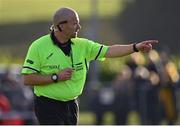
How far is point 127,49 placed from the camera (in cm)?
933

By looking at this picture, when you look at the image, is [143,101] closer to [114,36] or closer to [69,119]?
[69,119]

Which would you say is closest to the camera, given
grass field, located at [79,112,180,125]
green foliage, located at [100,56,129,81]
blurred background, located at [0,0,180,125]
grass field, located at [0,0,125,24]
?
blurred background, located at [0,0,180,125]

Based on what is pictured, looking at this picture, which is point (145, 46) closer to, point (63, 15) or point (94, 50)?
point (94, 50)

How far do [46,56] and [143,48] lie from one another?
3.38ft

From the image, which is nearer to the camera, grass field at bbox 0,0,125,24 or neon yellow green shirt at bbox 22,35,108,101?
neon yellow green shirt at bbox 22,35,108,101

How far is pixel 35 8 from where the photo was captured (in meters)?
32.3

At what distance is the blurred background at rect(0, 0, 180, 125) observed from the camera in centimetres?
1767

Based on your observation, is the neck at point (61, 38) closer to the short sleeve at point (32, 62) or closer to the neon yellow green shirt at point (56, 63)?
the neon yellow green shirt at point (56, 63)

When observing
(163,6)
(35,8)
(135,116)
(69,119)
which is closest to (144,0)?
(163,6)

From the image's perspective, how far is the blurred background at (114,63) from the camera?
17672mm

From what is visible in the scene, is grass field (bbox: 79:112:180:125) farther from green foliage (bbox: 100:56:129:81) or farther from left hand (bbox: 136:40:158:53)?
left hand (bbox: 136:40:158:53)

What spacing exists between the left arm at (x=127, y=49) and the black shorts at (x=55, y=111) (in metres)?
0.67

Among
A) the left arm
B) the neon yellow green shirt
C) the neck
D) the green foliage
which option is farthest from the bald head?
the green foliage

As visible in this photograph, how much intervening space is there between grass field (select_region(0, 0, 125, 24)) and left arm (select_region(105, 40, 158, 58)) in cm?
2061
